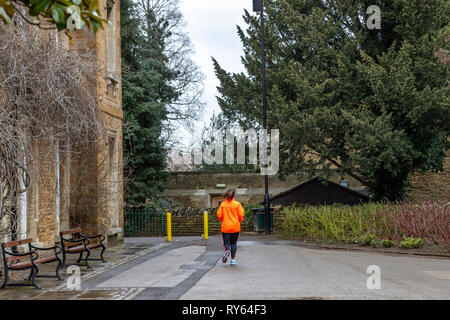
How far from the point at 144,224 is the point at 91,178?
8710mm

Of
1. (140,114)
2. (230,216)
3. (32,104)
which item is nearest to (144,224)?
(140,114)

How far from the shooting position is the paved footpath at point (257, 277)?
7625mm

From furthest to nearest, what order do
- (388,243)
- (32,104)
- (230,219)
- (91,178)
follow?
1. (91,178)
2. (388,243)
3. (230,219)
4. (32,104)

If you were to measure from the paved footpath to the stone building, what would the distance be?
5.23ft

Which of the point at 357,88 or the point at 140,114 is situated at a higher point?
the point at 357,88

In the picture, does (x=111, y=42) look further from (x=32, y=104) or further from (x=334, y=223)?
(x=334, y=223)

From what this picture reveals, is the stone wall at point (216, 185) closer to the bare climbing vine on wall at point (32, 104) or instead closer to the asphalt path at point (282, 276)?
the asphalt path at point (282, 276)

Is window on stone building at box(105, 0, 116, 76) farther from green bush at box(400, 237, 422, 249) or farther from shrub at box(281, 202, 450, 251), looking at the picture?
green bush at box(400, 237, 422, 249)

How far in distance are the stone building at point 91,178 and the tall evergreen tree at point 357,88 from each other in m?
6.56

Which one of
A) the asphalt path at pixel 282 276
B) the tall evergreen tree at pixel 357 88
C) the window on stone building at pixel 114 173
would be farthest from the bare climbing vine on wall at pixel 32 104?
the tall evergreen tree at pixel 357 88

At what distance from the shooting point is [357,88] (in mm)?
19641

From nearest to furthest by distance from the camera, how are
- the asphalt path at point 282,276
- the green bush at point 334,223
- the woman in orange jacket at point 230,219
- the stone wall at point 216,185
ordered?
the asphalt path at point 282,276
the woman in orange jacket at point 230,219
the green bush at point 334,223
the stone wall at point 216,185

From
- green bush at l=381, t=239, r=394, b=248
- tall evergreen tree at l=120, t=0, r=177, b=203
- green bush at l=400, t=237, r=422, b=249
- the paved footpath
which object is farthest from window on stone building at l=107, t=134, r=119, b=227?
green bush at l=400, t=237, r=422, b=249

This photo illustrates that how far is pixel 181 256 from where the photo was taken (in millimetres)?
13320
